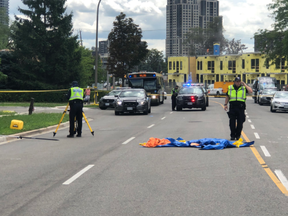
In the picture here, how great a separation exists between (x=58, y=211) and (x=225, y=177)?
3.41 meters

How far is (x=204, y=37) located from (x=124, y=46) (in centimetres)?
7602

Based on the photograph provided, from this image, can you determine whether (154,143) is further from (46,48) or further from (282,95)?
(46,48)

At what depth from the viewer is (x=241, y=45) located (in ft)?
385

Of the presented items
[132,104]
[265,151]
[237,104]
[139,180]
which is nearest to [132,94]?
[132,104]

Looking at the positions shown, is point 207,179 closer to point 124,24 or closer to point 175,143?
point 175,143

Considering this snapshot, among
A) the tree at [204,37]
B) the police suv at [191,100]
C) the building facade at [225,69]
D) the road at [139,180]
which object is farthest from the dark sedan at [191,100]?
the tree at [204,37]

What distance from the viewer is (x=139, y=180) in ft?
26.2

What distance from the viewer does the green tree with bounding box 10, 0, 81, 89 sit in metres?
45.9

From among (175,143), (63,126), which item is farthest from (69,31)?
(175,143)

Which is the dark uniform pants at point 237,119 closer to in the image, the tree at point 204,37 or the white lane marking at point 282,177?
the white lane marking at point 282,177

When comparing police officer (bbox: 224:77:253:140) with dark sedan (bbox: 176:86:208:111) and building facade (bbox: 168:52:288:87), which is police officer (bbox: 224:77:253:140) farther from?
building facade (bbox: 168:52:288:87)

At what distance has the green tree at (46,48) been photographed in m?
45.9

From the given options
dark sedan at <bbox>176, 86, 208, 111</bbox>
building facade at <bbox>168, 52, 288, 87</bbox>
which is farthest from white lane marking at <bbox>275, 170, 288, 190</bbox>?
building facade at <bbox>168, 52, 288, 87</bbox>

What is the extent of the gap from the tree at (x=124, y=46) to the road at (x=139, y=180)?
39732mm
